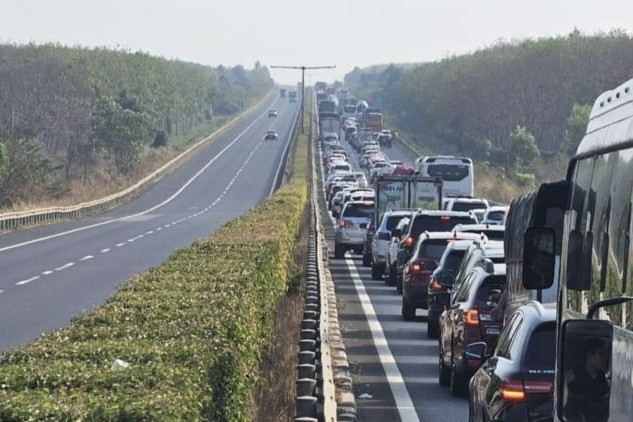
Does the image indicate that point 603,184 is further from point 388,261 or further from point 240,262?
point 388,261

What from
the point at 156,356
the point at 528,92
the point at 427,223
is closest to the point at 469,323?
the point at 156,356

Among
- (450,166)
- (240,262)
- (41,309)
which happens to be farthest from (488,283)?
(450,166)

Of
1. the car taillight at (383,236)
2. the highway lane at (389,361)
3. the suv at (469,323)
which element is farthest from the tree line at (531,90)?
the suv at (469,323)

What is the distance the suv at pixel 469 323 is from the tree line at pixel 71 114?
66727 mm

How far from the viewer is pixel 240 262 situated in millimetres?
20047

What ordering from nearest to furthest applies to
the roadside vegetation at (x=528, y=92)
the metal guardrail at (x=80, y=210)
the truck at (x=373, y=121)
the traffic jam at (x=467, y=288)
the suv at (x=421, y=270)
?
the traffic jam at (x=467, y=288) < the suv at (x=421, y=270) < the metal guardrail at (x=80, y=210) < the roadside vegetation at (x=528, y=92) < the truck at (x=373, y=121)

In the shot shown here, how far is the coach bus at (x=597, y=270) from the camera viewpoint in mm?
6820

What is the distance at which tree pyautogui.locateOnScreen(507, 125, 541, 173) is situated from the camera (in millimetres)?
104175

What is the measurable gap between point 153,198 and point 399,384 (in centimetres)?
7833

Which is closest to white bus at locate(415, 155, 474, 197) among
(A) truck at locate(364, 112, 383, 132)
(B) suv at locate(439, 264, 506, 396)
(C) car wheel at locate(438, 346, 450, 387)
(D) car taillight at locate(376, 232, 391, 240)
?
(D) car taillight at locate(376, 232, 391, 240)

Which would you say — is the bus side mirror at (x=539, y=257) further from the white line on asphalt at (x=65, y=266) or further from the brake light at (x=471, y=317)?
the white line on asphalt at (x=65, y=266)

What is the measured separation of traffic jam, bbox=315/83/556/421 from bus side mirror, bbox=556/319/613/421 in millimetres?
2700

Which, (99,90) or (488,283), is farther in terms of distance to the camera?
(99,90)

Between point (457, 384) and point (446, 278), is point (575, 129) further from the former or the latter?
point (457, 384)
